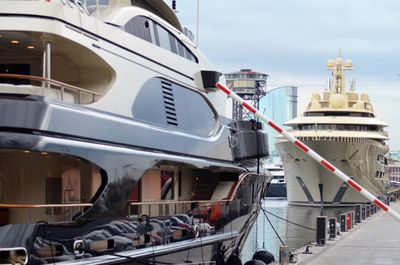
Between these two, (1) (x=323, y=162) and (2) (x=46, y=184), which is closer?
(2) (x=46, y=184)

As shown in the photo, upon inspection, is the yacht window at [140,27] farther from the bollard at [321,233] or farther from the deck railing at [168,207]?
the bollard at [321,233]

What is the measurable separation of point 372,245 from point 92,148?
602 inches

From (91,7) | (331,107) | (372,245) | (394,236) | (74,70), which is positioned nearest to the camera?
(74,70)

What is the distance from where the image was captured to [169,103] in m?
13.4

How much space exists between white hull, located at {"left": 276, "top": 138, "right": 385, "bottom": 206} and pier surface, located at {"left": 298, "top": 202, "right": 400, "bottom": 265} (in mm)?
33198

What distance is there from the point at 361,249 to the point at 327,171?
1684 inches

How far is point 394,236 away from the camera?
27.2m

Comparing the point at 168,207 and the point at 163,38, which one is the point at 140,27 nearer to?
the point at 163,38

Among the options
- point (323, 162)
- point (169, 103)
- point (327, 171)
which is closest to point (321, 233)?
point (323, 162)

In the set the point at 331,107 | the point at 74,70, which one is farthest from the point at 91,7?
the point at 331,107

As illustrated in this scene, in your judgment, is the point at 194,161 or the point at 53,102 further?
the point at 194,161

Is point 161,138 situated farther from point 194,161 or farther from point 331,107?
point 331,107

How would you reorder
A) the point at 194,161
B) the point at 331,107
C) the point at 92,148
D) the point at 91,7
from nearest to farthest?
the point at 92,148
the point at 91,7
the point at 194,161
the point at 331,107

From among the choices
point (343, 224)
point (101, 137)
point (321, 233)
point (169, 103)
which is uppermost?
point (169, 103)
